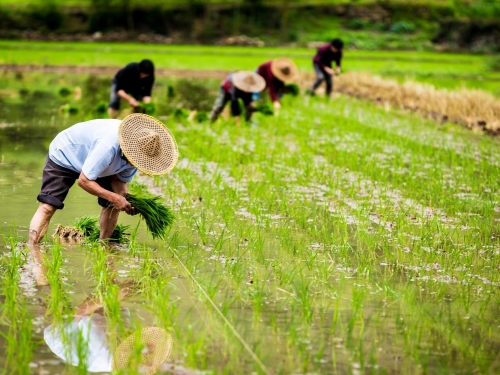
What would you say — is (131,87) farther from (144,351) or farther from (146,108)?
(144,351)

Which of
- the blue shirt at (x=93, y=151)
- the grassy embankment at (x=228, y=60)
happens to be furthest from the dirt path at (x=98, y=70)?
the blue shirt at (x=93, y=151)

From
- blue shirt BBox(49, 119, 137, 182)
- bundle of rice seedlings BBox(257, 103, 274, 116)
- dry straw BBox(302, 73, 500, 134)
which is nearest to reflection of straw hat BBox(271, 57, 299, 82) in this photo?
bundle of rice seedlings BBox(257, 103, 274, 116)

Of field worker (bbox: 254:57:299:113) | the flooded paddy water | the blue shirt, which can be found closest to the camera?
the flooded paddy water

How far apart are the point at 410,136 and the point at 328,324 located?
877 cm

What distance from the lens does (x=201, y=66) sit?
30.9 m

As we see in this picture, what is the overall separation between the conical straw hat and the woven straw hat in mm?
1455

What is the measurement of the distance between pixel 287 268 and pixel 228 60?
28084 mm

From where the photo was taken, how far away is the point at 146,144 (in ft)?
19.0

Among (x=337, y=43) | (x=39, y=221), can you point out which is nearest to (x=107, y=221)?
(x=39, y=221)

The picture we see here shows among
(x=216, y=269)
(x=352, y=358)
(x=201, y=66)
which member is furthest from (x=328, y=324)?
(x=201, y=66)

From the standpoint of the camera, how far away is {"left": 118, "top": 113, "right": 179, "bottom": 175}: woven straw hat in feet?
18.8

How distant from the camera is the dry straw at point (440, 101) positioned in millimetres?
14259

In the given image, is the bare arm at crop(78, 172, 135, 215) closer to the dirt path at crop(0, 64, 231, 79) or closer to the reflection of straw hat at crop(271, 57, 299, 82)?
the reflection of straw hat at crop(271, 57, 299, 82)

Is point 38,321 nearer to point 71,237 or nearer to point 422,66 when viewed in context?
point 71,237
